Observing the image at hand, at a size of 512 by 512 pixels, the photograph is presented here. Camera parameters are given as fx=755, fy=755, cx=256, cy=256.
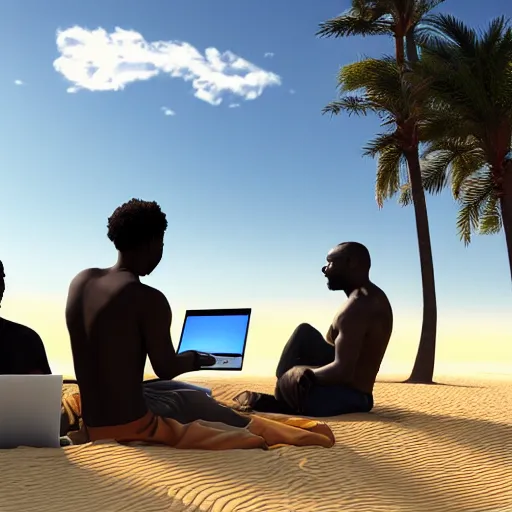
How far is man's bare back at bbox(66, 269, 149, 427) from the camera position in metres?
5.09

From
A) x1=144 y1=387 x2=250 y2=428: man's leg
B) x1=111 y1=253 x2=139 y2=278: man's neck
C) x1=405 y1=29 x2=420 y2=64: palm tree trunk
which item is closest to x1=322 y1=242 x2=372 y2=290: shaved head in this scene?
x1=144 y1=387 x2=250 y2=428: man's leg

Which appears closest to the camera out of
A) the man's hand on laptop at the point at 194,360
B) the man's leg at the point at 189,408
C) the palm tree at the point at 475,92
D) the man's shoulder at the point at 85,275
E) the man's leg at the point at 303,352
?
the man's hand on laptop at the point at 194,360

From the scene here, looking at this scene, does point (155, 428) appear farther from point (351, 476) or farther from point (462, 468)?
point (462, 468)

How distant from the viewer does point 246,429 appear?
224 inches

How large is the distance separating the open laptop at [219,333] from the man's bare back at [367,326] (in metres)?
0.94

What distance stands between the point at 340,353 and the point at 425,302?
1451 cm

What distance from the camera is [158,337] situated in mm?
5082

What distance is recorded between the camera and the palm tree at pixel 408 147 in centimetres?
2108

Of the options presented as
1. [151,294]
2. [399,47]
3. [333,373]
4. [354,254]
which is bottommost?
[333,373]

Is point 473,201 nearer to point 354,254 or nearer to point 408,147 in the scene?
point 408,147

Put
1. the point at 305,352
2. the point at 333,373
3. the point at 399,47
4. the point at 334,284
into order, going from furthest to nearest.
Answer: the point at 399,47 < the point at 334,284 < the point at 305,352 < the point at 333,373

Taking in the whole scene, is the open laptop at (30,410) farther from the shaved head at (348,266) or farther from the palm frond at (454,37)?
the palm frond at (454,37)

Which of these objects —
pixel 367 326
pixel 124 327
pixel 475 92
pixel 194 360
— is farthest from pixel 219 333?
pixel 475 92

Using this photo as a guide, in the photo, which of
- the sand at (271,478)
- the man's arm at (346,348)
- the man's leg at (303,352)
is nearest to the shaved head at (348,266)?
the man's arm at (346,348)
